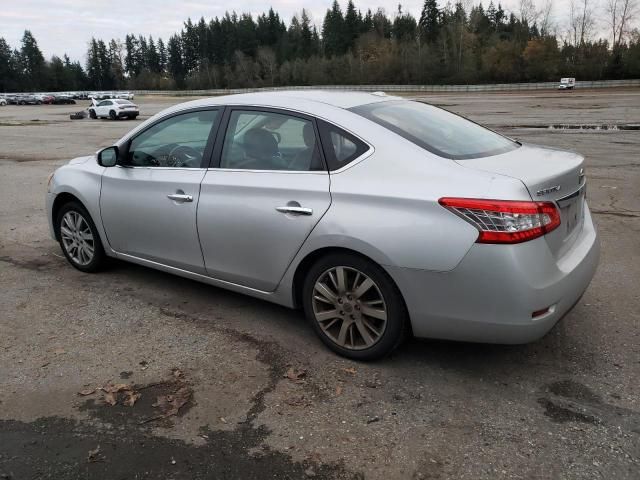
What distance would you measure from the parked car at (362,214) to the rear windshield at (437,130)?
0.06 ft

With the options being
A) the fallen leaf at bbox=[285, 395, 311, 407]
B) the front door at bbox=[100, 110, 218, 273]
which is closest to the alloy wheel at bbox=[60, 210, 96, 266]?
the front door at bbox=[100, 110, 218, 273]

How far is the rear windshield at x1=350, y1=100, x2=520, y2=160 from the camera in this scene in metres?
3.38

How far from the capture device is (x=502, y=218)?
280cm

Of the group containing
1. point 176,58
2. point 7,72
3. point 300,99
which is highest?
point 176,58

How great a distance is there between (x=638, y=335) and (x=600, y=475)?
5.24 feet

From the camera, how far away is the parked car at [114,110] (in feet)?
119

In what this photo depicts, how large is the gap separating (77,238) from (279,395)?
3.00 meters

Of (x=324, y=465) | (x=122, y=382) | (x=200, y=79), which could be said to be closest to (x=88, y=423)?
(x=122, y=382)

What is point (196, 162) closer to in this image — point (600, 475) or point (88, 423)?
point (88, 423)

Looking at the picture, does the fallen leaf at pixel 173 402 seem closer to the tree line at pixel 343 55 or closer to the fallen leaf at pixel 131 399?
the fallen leaf at pixel 131 399

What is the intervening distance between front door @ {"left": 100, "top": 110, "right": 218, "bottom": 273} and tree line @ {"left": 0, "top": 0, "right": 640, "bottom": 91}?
72822 millimetres

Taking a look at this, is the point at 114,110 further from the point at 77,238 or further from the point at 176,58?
the point at 176,58

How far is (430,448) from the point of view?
2648mm

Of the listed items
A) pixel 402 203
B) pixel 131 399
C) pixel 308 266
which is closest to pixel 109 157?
pixel 308 266
